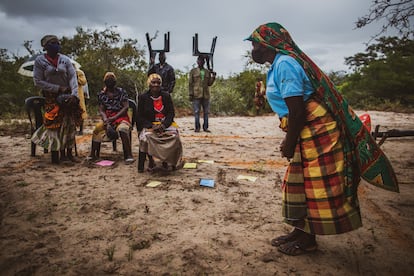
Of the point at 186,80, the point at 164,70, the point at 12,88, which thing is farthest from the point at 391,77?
the point at 12,88

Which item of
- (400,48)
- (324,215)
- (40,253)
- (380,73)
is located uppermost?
(400,48)

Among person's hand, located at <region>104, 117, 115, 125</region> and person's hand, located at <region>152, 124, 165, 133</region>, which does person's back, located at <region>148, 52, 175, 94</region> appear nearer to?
person's hand, located at <region>104, 117, 115, 125</region>

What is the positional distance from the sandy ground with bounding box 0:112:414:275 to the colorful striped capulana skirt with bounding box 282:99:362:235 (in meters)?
0.39

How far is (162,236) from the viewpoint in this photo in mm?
2713

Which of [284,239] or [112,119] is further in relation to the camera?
[112,119]

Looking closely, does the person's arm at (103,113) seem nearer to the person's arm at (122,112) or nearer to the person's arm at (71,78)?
the person's arm at (122,112)

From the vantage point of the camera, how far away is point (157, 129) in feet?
15.2

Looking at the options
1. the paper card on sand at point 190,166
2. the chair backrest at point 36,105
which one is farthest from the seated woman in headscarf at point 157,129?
the chair backrest at point 36,105

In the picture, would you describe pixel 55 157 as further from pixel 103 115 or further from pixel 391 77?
pixel 391 77

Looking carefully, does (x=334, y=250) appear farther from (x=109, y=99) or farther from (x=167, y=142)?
(x=109, y=99)

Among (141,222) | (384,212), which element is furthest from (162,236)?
(384,212)

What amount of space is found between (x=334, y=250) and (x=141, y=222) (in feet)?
5.85

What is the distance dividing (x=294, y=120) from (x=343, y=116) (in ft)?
1.26

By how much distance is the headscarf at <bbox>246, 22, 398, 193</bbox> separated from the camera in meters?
2.13
